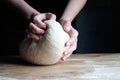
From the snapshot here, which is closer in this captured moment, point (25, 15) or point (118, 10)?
point (25, 15)

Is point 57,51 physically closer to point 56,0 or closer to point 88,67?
point 88,67

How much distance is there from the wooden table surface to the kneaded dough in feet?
0.10

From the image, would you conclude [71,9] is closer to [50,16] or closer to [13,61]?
[50,16]

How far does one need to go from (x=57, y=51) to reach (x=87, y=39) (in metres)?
0.47

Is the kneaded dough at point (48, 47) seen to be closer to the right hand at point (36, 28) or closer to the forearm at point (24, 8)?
the right hand at point (36, 28)

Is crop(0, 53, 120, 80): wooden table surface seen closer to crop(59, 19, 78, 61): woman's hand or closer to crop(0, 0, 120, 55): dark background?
crop(59, 19, 78, 61): woman's hand

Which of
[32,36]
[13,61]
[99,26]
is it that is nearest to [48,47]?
[32,36]

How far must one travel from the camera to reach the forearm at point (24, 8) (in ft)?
3.75

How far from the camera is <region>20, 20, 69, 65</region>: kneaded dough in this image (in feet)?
3.28

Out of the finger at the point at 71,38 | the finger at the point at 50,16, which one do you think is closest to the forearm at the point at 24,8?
the finger at the point at 50,16

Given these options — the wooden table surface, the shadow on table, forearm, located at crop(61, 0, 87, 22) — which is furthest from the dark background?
the shadow on table

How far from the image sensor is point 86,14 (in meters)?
1.45

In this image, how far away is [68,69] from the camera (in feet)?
3.22

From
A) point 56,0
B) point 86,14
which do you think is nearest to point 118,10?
point 86,14
